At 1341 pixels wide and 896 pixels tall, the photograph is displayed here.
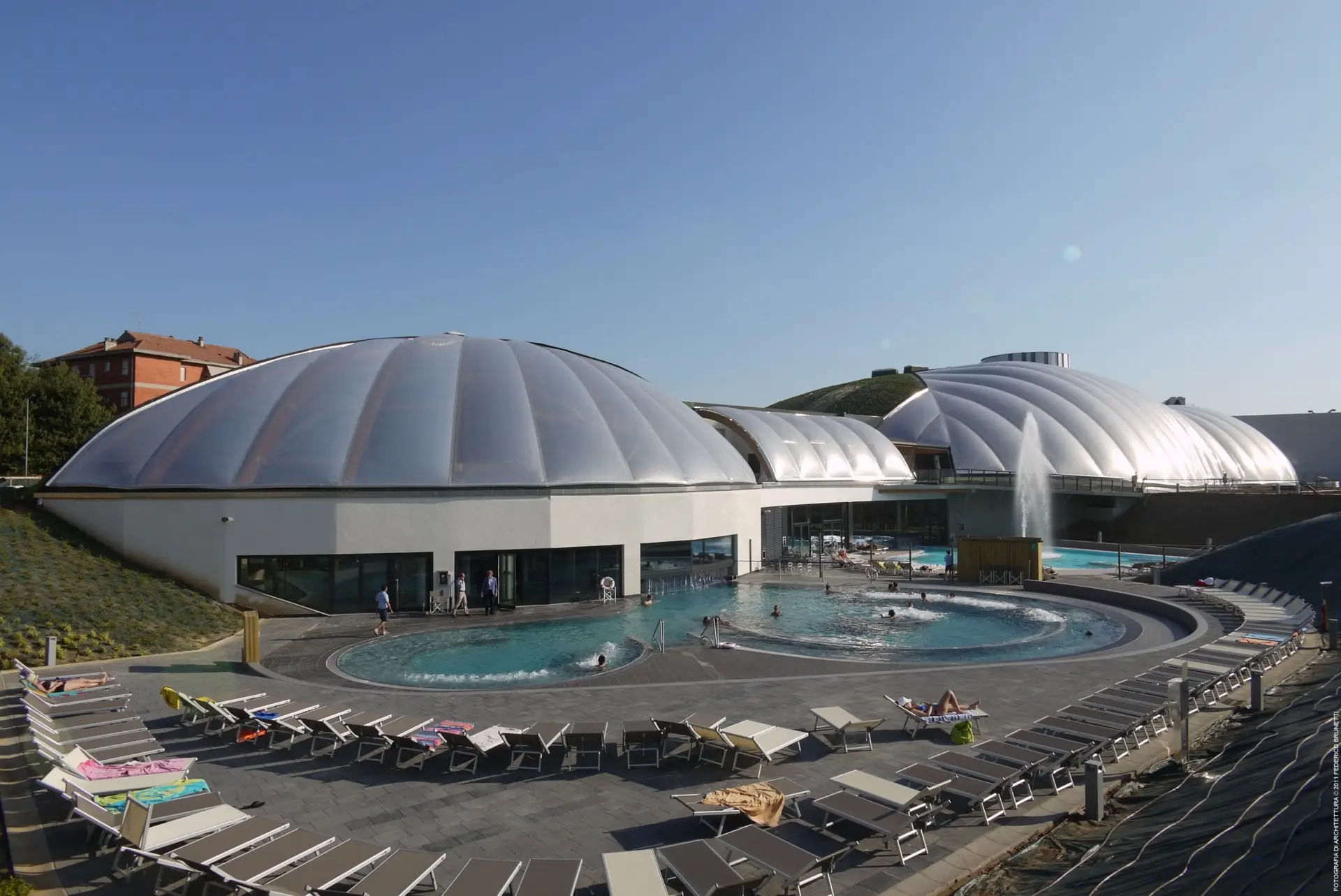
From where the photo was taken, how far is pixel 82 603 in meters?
19.9

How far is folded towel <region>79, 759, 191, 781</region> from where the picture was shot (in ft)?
31.5

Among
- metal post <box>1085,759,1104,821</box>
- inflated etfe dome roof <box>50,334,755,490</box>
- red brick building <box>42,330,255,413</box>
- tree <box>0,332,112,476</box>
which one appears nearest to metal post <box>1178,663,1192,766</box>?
metal post <box>1085,759,1104,821</box>

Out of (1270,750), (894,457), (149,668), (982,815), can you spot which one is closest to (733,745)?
(982,815)

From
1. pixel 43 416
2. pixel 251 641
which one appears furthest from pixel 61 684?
pixel 43 416

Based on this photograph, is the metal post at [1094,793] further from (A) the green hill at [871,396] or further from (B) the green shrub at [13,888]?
(A) the green hill at [871,396]

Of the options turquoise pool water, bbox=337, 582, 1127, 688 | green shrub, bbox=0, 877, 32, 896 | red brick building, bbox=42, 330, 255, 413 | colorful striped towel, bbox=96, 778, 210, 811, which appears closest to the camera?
green shrub, bbox=0, 877, 32, 896

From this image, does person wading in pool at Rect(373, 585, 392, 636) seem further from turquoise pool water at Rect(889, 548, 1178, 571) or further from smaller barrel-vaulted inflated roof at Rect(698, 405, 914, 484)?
turquoise pool water at Rect(889, 548, 1178, 571)

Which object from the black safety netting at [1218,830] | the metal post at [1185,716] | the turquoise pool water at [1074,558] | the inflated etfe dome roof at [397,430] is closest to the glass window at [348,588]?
the inflated etfe dome roof at [397,430]

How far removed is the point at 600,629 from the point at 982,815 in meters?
14.4

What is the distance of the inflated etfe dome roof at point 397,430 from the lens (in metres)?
24.8

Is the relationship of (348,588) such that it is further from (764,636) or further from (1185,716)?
(1185,716)

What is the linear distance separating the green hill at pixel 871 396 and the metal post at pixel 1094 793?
51.9 metres

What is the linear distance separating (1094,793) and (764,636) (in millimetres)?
12129

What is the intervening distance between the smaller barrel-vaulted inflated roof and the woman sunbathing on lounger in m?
31.2
